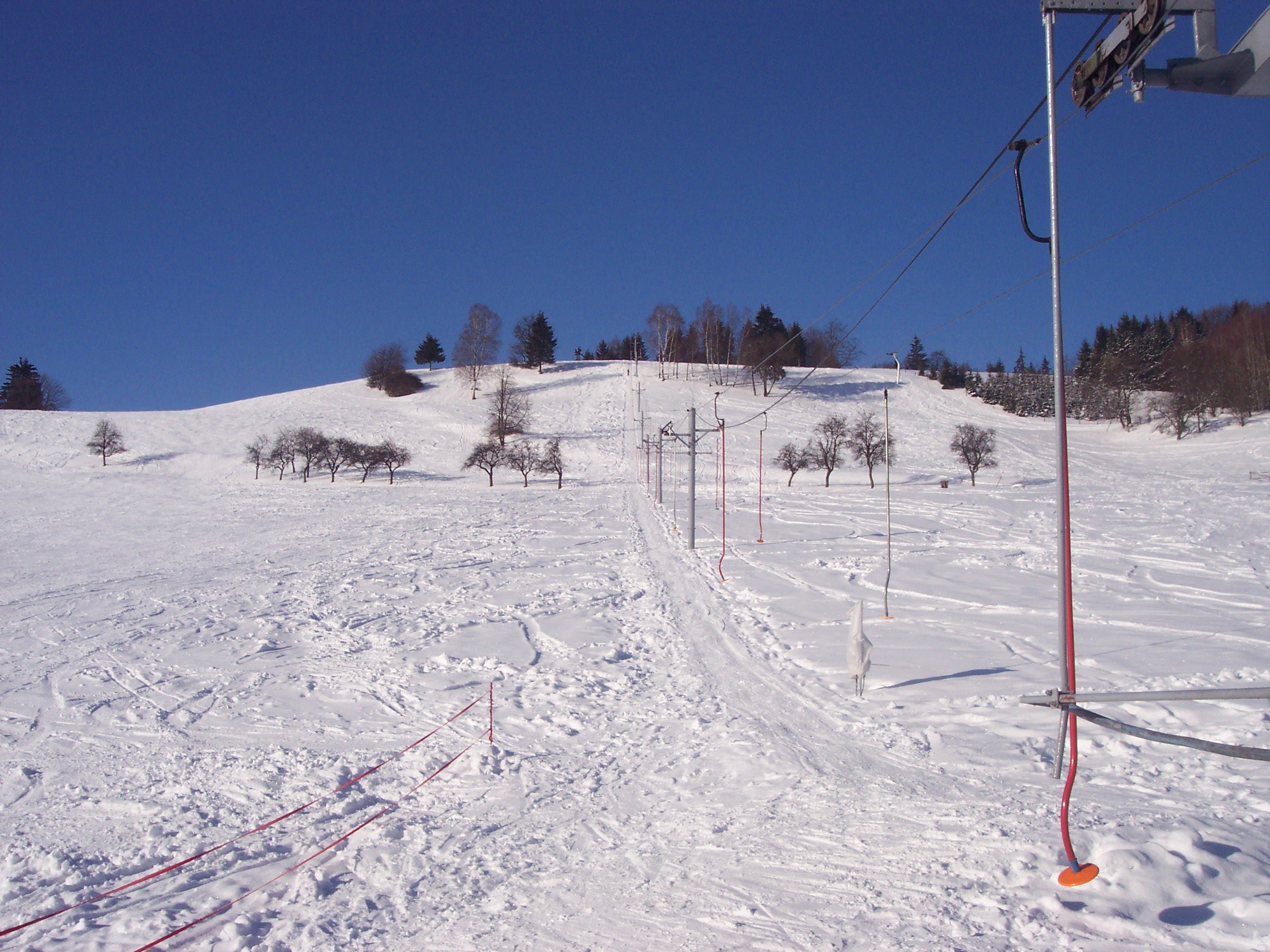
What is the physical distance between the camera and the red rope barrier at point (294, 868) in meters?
4.85

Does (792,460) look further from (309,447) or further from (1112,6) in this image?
(1112,6)

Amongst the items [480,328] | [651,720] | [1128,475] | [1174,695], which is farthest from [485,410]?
[1174,695]

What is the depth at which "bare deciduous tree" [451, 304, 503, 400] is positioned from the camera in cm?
9281

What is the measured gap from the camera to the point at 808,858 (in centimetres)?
554

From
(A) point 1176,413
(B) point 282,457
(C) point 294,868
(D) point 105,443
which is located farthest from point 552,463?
(A) point 1176,413

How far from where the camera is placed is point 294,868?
18.9 ft

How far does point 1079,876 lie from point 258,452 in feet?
219

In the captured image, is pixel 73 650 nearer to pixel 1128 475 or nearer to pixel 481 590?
pixel 481 590

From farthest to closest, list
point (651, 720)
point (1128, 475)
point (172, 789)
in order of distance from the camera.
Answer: point (1128, 475) → point (651, 720) → point (172, 789)

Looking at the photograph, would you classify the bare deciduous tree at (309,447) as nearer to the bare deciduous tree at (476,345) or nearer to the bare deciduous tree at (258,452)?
the bare deciduous tree at (258,452)

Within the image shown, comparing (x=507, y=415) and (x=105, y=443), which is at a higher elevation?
(x=507, y=415)

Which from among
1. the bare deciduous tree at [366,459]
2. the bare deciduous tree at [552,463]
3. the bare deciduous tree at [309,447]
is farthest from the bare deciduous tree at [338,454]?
the bare deciduous tree at [552,463]

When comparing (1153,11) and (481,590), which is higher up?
(1153,11)

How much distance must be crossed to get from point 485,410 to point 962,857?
81.9 meters
